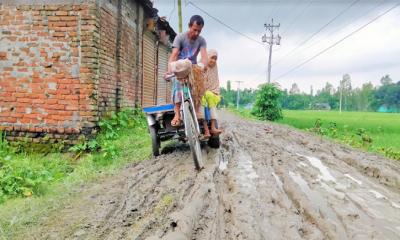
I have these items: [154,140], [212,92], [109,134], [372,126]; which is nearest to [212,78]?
[212,92]

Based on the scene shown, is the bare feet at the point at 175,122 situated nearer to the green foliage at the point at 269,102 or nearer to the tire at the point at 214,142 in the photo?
the tire at the point at 214,142

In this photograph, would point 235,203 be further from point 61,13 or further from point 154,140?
point 61,13

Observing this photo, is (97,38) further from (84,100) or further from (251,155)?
(251,155)

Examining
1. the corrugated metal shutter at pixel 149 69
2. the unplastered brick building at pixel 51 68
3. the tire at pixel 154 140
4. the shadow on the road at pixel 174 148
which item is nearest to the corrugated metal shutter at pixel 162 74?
the corrugated metal shutter at pixel 149 69

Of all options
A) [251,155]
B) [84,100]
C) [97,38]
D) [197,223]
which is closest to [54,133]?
[84,100]

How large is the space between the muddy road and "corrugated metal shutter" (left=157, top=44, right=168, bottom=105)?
1021 cm

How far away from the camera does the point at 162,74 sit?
17.3 m

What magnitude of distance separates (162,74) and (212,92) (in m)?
10.6

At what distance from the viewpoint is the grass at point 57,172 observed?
12.6 feet

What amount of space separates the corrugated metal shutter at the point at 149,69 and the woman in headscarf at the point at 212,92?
20.4 ft

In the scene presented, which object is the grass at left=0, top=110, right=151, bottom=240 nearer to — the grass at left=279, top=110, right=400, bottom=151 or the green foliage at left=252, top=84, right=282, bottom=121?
the grass at left=279, top=110, right=400, bottom=151

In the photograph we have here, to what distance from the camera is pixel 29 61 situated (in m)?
8.02

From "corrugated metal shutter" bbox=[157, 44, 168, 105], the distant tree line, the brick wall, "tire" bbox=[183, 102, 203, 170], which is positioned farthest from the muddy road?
the distant tree line

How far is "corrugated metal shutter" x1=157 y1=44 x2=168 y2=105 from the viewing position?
16.4m
